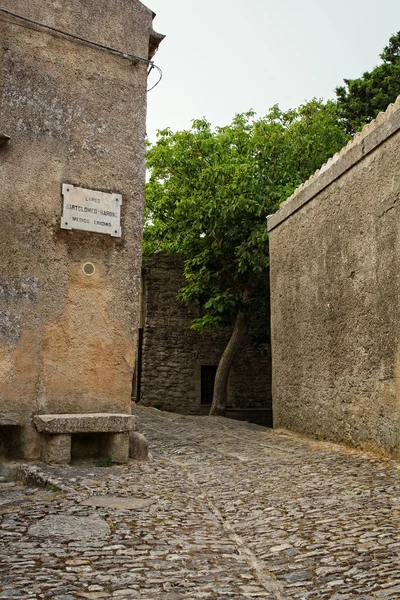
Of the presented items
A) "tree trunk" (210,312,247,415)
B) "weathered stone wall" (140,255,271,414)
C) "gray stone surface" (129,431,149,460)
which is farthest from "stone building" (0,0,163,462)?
"weathered stone wall" (140,255,271,414)

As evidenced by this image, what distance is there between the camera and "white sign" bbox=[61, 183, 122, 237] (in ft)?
20.6

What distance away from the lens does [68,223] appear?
6281 mm

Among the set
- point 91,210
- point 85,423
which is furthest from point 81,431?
point 91,210

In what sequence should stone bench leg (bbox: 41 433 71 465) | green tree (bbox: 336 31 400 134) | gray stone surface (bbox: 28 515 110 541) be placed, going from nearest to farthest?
gray stone surface (bbox: 28 515 110 541)
stone bench leg (bbox: 41 433 71 465)
green tree (bbox: 336 31 400 134)

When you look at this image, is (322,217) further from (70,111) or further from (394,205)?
(70,111)

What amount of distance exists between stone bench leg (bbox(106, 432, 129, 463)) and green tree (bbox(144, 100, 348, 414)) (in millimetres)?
8344

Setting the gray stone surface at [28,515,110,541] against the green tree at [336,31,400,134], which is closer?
the gray stone surface at [28,515,110,541]

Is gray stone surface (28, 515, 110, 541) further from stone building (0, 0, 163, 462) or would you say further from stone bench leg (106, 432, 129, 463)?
stone bench leg (106, 432, 129, 463)

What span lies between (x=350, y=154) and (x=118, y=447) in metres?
4.84

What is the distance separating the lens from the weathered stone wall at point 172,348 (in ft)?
57.2

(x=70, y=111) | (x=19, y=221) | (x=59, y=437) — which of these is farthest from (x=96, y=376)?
(x=70, y=111)

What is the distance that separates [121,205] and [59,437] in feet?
8.27

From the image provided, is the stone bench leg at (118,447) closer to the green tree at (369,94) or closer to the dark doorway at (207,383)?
the dark doorway at (207,383)

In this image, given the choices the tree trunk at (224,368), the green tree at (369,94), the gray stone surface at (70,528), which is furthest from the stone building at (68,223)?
the green tree at (369,94)
